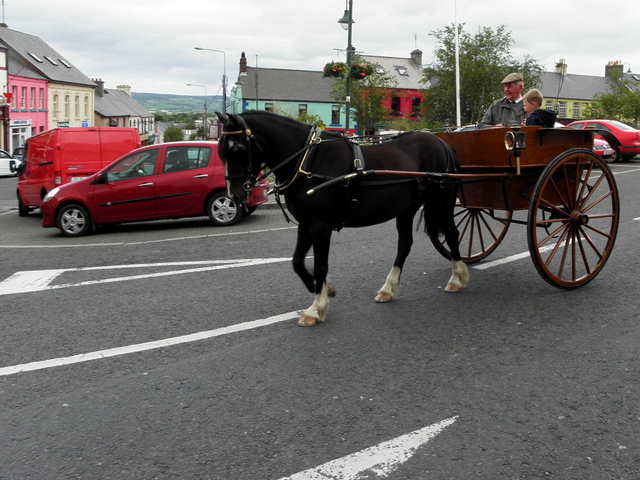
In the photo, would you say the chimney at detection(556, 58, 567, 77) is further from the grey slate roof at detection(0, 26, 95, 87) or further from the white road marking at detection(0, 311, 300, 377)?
the white road marking at detection(0, 311, 300, 377)

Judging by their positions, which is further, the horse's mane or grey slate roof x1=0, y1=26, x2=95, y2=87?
grey slate roof x1=0, y1=26, x2=95, y2=87

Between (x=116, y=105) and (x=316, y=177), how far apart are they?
86.2 m

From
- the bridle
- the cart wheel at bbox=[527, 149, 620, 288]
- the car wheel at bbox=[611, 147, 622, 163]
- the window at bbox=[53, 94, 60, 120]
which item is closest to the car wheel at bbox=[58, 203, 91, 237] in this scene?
the bridle

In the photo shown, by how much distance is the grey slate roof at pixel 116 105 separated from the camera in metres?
78.8

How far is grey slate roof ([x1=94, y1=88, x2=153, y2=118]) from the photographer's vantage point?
78.8 metres

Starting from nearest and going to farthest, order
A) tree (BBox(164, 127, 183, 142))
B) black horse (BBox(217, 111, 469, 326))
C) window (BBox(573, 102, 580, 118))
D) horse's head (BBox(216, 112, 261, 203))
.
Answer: horse's head (BBox(216, 112, 261, 203)) → black horse (BBox(217, 111, 469, 326)) → window (BBox(573, 102, 580, 118)) → tree (BBox(164, 127, 183, 142))

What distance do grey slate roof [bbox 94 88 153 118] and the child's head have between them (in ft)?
244

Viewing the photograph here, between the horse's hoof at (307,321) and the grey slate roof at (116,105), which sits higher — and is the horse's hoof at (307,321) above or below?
below

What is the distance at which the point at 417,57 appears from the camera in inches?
3258

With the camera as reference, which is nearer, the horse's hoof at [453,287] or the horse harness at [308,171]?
the horse harness at [308,171]

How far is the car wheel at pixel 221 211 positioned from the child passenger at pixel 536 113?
7021 mm

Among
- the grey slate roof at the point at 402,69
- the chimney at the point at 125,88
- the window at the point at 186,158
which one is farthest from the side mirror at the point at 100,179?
the chimney at the point at 125,88

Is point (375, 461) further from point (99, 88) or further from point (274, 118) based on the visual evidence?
point (99, 88)

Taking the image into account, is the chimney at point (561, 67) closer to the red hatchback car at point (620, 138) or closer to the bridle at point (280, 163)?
the red hatchback car at point (620, 138)
